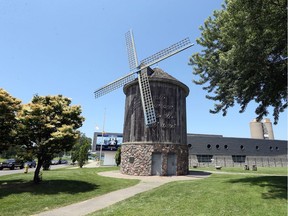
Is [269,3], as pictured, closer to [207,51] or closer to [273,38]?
[273,38]

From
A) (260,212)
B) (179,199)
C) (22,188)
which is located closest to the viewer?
(260,212)

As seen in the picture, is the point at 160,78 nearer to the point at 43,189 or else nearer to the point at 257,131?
the point at 43,189

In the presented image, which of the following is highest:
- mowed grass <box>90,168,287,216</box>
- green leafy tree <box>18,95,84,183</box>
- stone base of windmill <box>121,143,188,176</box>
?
green leafy tree <box>18,95,84,183</box>

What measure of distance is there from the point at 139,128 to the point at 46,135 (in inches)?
450

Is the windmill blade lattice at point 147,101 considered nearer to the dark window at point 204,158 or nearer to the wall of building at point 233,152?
the wall of building at point 233,152

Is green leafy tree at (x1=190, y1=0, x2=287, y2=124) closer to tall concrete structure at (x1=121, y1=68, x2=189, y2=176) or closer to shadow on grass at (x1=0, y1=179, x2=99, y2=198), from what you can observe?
tall concrete structure at (x1=121, y1=68, x2=189, y2=176)

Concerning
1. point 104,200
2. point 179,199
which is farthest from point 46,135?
point 179,199

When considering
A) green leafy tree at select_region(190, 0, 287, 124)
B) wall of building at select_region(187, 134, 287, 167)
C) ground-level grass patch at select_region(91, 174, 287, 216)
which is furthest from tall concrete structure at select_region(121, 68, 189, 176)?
wall of building at select_region(187, 134, 287, 167)

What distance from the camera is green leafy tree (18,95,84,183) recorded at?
12.7m

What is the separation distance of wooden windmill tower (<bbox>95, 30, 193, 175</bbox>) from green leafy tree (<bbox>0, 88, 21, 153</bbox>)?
12415 mm

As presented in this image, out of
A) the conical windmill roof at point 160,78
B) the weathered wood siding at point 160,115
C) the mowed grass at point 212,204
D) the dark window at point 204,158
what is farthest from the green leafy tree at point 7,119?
the dark window at point 204,158

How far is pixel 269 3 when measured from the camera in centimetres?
888

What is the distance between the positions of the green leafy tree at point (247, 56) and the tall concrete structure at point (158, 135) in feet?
24.3

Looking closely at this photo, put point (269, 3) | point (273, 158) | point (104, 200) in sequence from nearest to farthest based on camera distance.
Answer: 1. point (269, 3)
2. point (104, 200)
3. point (273, 158)
